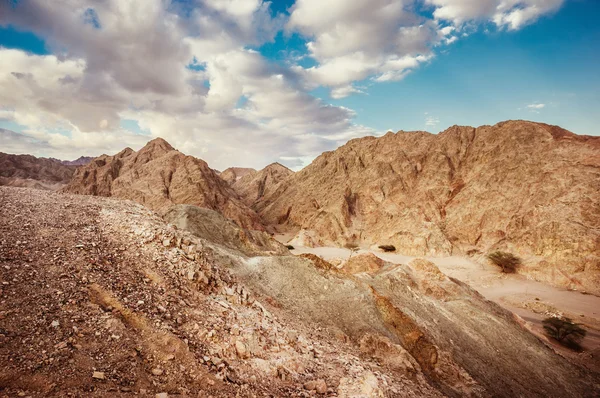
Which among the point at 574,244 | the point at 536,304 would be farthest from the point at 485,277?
the point at 574,244

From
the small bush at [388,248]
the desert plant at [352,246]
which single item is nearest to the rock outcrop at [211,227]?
the desert plant at [352,246]

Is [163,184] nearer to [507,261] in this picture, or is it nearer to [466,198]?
[466,198]

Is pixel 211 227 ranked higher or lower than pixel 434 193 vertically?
lower

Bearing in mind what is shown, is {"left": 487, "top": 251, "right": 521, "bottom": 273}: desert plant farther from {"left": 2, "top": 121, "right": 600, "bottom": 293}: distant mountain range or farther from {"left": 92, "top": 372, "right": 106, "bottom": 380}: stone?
{"left": 92, "top": 372, "right": 106, "bottom": 380}: stone

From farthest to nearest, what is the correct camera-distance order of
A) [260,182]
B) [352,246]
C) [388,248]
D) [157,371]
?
1. [260,182]
2. [352,246]
3. [388,248]
4. [157,371]

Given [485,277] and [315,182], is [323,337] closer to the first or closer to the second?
[485,277]

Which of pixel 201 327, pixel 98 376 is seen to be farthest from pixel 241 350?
pixel 98 376

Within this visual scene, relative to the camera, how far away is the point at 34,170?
130375 millimetres

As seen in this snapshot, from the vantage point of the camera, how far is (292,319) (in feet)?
38.2

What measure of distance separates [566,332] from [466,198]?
34879mm

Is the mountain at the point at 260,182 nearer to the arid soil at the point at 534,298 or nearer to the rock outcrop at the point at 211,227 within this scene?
the arid soil at the point at 534,298

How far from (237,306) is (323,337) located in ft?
12.4

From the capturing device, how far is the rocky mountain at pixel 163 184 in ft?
186

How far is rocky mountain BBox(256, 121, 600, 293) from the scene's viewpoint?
1463 inches
